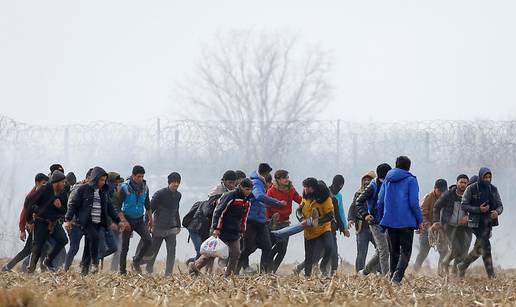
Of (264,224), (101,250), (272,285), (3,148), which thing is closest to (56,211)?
(101,250)

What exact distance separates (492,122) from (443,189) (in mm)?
14527

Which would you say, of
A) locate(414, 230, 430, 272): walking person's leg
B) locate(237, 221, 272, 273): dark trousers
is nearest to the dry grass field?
locate(237, 221, 272, 273): dark trousers

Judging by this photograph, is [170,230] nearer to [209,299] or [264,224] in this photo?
[264,224]

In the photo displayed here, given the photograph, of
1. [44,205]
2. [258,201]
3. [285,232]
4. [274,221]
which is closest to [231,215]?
[258,201]

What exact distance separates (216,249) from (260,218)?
1566 millimetres

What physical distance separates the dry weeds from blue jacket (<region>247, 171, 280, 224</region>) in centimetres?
202

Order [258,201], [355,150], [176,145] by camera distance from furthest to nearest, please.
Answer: [355,150] → [176,145] → [258,201]

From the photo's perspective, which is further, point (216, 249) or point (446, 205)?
point (446, 205)

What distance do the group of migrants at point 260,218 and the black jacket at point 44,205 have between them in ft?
0.04

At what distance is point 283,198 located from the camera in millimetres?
19688

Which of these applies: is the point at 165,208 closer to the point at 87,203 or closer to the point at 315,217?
the point at 315,217

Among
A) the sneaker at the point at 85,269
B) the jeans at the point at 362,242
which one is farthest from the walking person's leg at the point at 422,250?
the sneaker at the point at 85,269

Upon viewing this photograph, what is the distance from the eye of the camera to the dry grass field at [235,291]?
12031mm

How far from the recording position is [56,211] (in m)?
18.7
